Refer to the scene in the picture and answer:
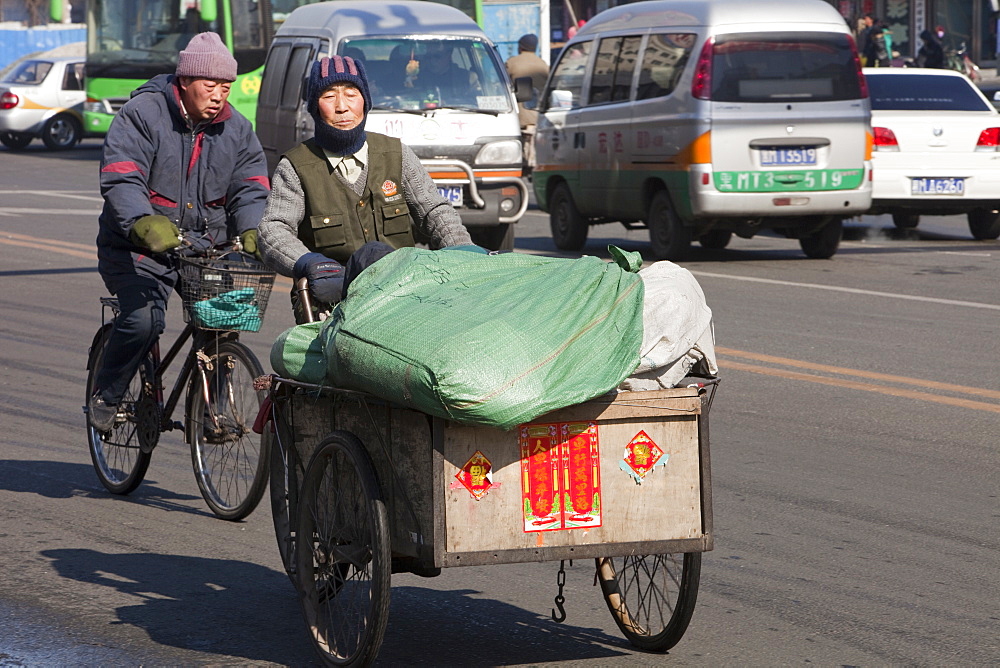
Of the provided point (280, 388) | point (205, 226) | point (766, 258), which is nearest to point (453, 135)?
point (766, 258)

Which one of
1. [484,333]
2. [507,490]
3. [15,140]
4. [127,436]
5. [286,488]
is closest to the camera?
[484,333]

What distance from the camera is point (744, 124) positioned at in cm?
1373

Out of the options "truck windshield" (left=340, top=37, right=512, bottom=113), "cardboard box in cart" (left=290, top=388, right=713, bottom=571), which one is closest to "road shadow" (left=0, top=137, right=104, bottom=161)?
"truck windshield" (left=340, top=37, right=512, bottom=113)

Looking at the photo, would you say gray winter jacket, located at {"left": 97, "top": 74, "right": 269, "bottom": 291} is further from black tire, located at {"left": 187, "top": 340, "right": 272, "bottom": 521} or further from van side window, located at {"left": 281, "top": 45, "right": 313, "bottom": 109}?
van side window, located at {"left": 281, "top": 45, "right": 313, "bottom": 109}

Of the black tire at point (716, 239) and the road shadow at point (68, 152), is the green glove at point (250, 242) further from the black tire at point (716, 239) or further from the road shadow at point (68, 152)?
the road shadow at point (68, 152)

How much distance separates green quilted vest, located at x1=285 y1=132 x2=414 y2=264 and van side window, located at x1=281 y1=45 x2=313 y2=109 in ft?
32.0

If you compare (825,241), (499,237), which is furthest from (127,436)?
(825,241)

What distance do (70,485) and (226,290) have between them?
58.1 inches

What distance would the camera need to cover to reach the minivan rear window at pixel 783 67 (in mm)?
13828

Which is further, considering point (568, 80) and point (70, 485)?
point (568, 80)

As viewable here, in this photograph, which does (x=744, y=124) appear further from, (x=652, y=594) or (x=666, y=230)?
(x=652, y=594)

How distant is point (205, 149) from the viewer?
6238mm

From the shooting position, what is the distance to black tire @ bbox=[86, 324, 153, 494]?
6.45m

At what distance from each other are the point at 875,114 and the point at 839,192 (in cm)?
172
